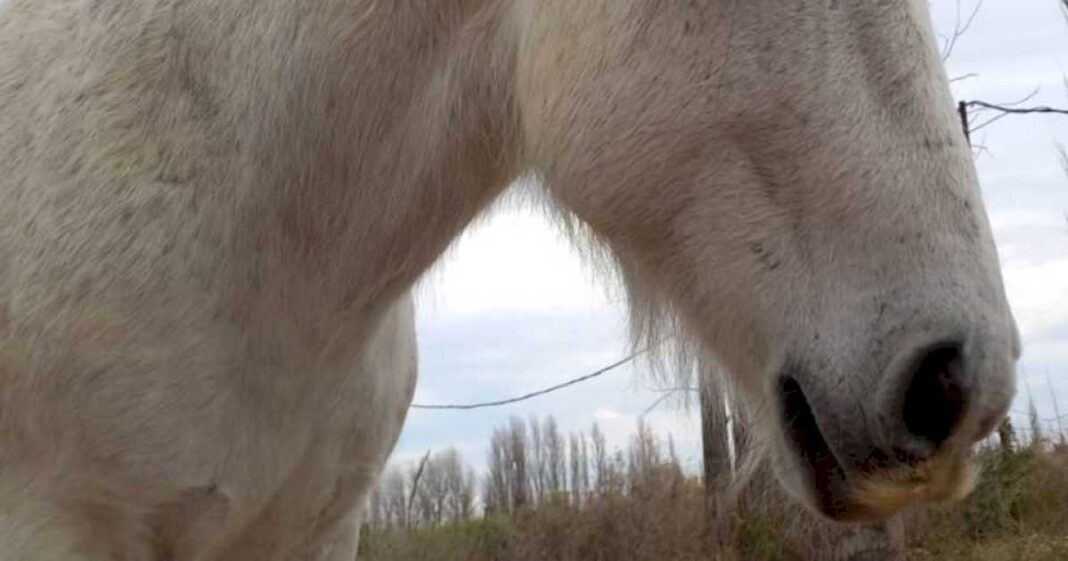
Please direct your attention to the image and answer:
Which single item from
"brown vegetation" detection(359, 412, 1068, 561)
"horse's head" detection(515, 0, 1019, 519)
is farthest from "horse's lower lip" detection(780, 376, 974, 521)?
"brown vegetation" detection(359, 412, 1068, 561)

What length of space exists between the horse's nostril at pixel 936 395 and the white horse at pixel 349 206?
0.21 feet

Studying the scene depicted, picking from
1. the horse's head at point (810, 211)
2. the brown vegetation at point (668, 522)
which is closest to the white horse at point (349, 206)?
the horse's head at point (810, 211)

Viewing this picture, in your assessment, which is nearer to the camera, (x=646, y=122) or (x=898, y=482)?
(x=898, y=482)

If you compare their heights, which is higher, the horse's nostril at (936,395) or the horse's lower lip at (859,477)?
the horse's nostril at (936,395)

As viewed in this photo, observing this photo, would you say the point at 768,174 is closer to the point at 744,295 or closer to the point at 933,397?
the point at 744,295

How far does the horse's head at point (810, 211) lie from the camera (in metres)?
1.62

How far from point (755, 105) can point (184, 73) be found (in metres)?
1.10

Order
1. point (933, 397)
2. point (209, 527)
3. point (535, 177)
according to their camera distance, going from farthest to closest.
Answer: point (209, 527) → point (535, 177) → point (933, 397)

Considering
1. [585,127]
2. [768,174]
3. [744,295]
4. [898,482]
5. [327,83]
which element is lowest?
[898,482]

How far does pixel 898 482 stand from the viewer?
1.69 meters

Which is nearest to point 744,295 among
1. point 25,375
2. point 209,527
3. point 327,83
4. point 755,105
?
point 755,105

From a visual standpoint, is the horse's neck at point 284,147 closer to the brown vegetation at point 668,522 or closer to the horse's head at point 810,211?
the horse's head at point 810,211

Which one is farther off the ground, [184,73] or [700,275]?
[184,73]

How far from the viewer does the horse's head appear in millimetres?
1616
